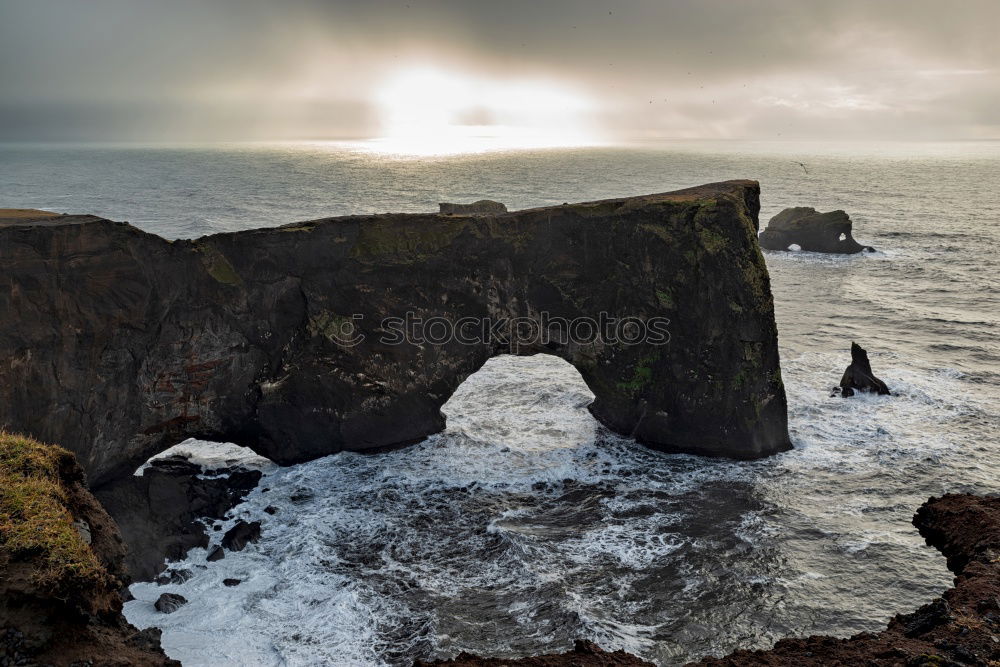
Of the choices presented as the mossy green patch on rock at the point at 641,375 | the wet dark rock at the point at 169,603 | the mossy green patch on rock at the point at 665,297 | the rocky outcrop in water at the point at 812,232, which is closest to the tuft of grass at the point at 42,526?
the wet dark rock at the point at 169,603

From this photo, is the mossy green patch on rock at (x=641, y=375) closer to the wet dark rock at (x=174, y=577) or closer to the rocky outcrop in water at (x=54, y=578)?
the wet dark rock at (x=174, y=577)

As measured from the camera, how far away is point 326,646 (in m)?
14.6

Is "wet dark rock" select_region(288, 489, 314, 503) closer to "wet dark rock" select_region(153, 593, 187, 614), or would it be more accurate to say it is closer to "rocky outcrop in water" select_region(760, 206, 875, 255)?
"wet dark rock" select_region(153, 593, 187, 614)

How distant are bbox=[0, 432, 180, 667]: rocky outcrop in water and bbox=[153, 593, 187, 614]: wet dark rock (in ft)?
15.4

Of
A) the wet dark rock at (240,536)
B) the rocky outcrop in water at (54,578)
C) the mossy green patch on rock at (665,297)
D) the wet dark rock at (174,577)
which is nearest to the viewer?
the rocky outcrop in water at (54,578)

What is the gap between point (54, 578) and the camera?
9469mm

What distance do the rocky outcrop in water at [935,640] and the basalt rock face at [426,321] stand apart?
1067 centimetres

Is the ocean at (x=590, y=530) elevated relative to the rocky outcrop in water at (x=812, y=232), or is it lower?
lower

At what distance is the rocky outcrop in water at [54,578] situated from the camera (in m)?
9.11

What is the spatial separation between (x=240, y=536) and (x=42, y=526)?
9154mm

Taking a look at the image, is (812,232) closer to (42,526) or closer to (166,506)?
(166,506)

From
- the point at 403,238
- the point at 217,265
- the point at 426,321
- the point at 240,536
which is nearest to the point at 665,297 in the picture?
the point at 426,321

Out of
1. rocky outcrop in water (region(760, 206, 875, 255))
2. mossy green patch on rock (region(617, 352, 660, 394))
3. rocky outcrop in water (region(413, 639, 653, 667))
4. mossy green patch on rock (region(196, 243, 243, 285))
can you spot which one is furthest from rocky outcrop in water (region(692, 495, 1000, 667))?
rocky outcrop in water (region(760, 206, 875, 255))

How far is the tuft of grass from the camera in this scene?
961cm
